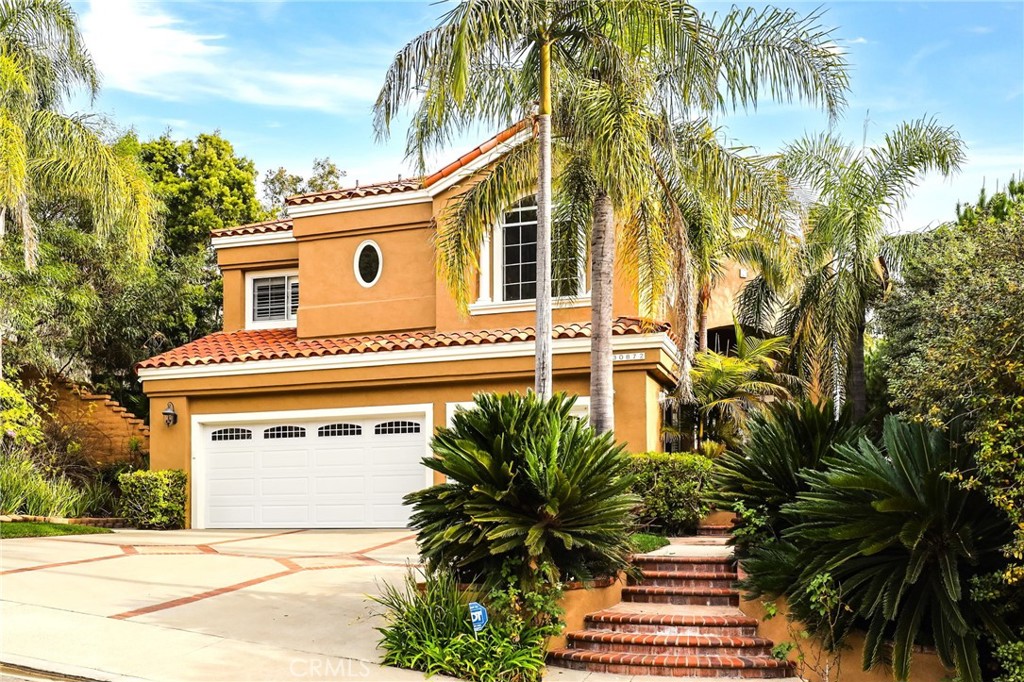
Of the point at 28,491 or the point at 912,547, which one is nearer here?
the point at 912,547

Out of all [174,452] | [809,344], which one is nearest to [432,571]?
[174,452]

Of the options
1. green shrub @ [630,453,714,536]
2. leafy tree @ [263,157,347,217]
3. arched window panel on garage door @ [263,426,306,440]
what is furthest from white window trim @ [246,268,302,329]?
leafy tree @ [263,157,347,217]

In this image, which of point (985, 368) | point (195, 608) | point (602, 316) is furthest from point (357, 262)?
point (985, 368)

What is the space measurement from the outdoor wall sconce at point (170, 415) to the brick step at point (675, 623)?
12480mm

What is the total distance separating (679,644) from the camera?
32.8ft

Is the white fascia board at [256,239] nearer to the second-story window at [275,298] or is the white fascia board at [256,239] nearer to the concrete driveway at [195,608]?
the second-story window at [275,298]

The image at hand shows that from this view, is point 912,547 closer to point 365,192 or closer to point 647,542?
point 647,542

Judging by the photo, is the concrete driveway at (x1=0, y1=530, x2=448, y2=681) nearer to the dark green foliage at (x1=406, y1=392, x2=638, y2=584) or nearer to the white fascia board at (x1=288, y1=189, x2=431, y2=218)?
the dark green foliage at (x1=406, y1=392, x2=638, y2=584)

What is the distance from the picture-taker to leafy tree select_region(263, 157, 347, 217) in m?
37.7

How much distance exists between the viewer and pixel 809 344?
22.5 meters

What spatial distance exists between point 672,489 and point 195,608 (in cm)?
764

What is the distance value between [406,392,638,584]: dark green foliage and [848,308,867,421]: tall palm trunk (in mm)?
12297

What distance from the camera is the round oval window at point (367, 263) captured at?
72.2 ft

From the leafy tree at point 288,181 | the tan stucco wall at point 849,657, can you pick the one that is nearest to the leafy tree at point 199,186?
the leafy tree at point 288,181
